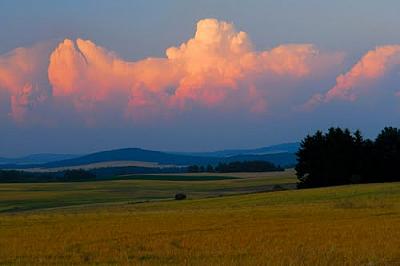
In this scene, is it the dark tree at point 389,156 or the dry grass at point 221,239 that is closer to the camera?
the dry grass at point 221,239

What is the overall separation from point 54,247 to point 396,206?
28.9 m

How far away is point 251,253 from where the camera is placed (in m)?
25.1

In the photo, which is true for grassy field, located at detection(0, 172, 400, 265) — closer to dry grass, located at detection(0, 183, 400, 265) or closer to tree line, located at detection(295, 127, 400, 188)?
dry grass, located at detection(0, 183, 400, 265)

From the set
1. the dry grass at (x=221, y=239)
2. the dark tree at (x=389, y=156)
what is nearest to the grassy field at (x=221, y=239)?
the dry grass at (x=221, y=239)

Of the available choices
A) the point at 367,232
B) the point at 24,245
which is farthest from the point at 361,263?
the point at 24,245

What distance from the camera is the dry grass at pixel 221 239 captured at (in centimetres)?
2367

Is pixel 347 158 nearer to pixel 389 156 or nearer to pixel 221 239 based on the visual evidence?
pixel 389 156

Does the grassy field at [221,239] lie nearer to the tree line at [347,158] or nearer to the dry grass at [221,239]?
the dry grass at [221,239]

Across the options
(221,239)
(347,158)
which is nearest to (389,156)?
(347,158)

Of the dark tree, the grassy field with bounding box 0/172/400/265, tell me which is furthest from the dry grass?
the dark tree

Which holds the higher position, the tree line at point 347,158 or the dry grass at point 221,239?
the tree line at point 347,158

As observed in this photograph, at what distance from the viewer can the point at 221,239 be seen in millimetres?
30391

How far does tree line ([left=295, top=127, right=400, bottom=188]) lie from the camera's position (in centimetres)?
9450

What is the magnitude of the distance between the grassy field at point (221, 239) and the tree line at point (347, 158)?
44.7m
